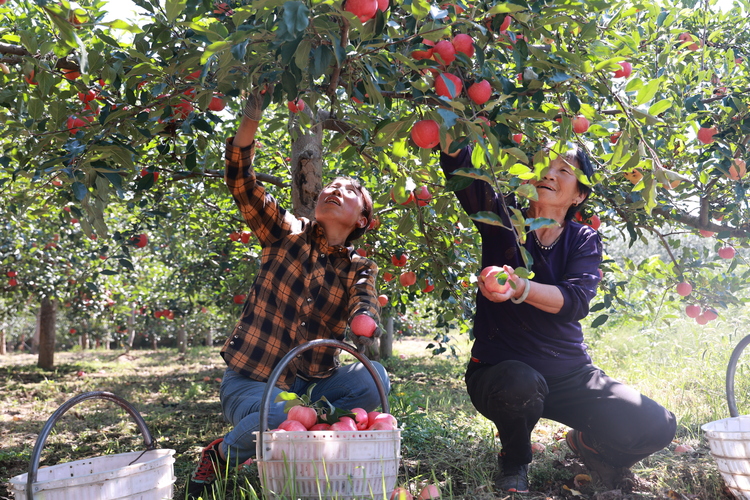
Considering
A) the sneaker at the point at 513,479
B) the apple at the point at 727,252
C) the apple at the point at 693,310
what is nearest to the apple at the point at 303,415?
the sneaker at the point at 513,479

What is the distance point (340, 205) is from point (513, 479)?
1.31 meters

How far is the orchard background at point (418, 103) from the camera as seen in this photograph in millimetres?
1428

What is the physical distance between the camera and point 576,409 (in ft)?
7.33

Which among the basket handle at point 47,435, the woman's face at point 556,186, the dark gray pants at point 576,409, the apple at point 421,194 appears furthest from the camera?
the apple at point 421,194

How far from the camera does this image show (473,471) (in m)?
2.39

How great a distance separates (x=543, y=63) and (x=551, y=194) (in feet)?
2.44

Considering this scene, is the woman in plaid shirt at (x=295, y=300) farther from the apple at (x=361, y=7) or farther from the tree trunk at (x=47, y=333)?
the tree trunk at (x=47, y=333)

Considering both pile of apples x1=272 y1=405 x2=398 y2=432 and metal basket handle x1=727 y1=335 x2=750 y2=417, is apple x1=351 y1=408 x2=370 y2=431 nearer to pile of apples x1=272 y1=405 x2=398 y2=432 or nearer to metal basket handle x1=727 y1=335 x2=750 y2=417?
pile of apples x1=272 y1=405 x2=398 y2=432

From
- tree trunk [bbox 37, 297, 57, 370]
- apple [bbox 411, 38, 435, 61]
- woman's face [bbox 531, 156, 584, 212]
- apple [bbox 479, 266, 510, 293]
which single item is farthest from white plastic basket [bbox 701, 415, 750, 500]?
tree trunk [bbox 37, 297, 57, 370]

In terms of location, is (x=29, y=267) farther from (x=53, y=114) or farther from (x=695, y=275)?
(x=695, y=275)

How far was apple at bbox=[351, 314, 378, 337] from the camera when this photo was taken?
2.01 m

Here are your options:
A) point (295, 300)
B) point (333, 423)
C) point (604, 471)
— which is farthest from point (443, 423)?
point (333, 423)

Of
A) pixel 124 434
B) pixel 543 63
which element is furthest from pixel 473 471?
pixel 124 434

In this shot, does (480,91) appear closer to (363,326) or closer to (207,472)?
(363,326)
